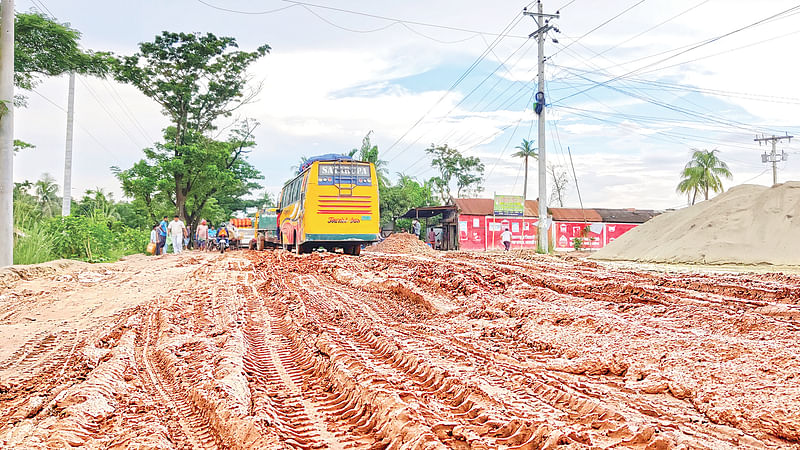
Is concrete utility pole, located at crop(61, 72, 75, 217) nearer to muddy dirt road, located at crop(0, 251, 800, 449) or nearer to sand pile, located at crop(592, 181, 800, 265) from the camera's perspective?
muddy dirt road, located at crop(0, 251, 800, 449)

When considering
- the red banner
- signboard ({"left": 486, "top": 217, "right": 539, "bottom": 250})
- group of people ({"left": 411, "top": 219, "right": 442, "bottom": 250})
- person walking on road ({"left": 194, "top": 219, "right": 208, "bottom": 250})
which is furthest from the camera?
the red banner

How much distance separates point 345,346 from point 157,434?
7.91 ft

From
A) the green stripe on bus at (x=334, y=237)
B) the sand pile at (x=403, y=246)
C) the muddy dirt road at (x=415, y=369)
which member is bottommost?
the muddy dirt road at (x=415, y=369)

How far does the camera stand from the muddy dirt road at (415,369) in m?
3.24

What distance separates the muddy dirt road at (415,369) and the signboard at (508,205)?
89.0ft

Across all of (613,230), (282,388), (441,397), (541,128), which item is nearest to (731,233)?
(541,128)

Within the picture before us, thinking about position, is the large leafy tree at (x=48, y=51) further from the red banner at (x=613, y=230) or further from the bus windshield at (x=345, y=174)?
the red banner at (x=613, y=230)

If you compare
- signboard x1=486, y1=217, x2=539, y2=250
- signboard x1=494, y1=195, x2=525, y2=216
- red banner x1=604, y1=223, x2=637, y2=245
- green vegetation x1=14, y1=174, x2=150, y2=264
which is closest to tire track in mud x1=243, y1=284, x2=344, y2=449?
green vegetation x1=14, y1=174, x2=150, y2=264

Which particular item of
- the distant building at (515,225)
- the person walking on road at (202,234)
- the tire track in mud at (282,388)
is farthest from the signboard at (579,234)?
the tire track in mud at (282,388)

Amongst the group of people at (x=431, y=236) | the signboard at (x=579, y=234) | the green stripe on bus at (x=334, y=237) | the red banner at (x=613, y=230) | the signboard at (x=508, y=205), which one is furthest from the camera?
the red banner at (x=613, y=230)

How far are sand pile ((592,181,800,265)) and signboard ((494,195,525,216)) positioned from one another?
49.6 feet

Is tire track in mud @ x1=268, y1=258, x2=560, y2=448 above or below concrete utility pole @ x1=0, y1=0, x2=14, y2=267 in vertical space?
below

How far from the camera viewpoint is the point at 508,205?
36.5m

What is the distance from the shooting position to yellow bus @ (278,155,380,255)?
19875 millimetres
